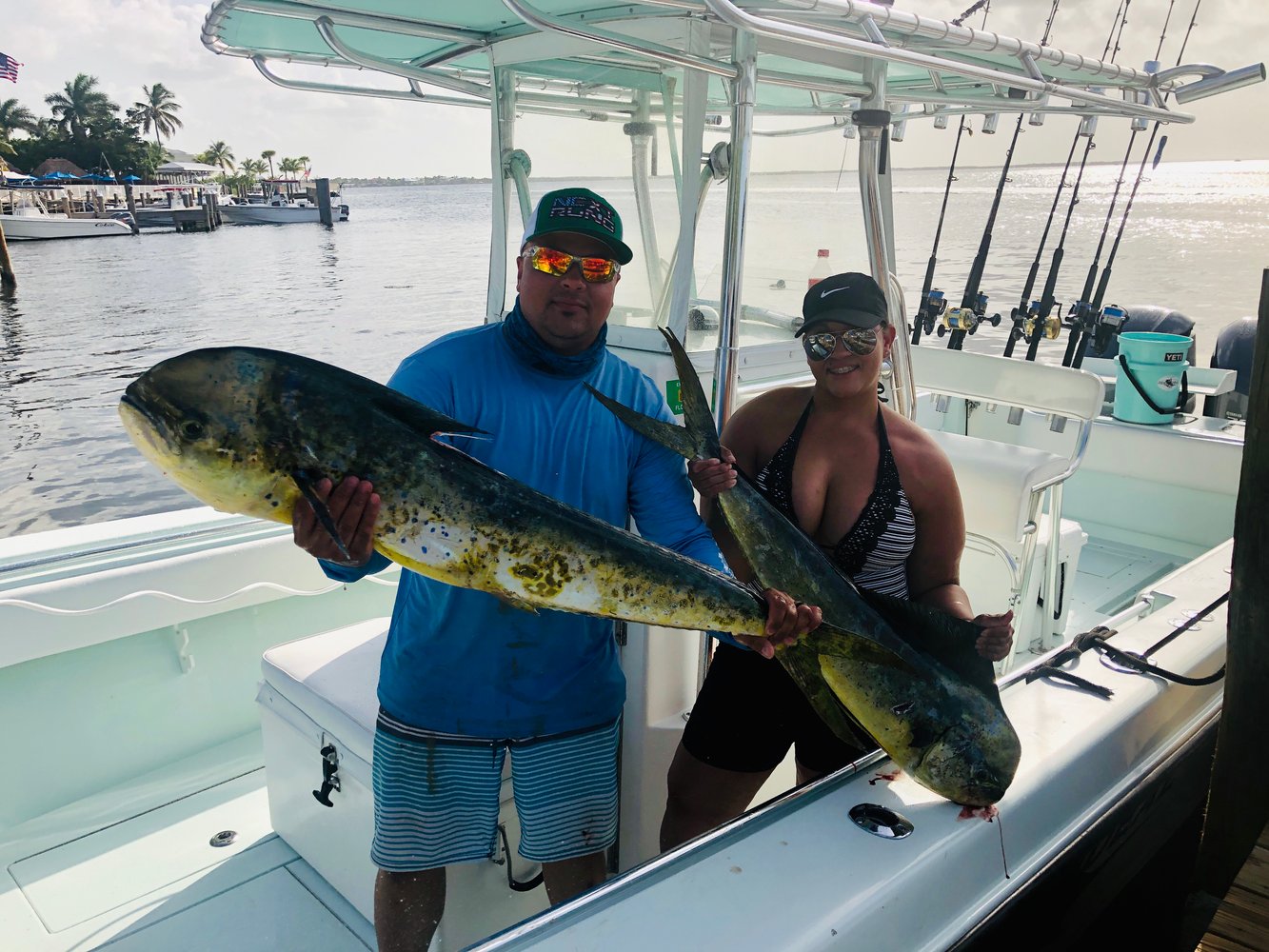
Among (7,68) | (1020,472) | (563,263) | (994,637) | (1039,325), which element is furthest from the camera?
(7,68)

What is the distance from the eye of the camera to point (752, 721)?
2.21 m

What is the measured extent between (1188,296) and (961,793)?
75.2ft

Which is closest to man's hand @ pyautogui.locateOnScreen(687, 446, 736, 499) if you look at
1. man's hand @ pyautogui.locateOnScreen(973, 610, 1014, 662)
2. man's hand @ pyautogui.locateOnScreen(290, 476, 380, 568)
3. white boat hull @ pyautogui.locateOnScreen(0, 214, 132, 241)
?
man's hand @ pyautogui.locateOnScreen(973, 610, 1014, 662)

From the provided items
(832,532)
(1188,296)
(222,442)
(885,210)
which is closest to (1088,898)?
(832,532)

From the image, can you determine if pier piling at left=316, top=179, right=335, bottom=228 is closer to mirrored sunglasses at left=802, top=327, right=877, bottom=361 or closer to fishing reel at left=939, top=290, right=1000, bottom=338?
fishing reel at left=939, top=290, right=1000, bottom=338

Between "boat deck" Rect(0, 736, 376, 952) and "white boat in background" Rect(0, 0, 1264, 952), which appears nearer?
"white boat in background" Rect(0, 0, 1264, 952)

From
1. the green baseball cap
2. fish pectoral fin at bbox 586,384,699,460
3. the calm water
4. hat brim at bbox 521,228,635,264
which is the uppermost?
the green baseball cap

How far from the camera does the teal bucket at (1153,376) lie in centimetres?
550

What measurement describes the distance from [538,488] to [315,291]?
28.3m

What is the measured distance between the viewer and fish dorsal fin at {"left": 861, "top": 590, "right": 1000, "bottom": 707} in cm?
197

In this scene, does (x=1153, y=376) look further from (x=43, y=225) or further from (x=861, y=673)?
(x=43, y=225)

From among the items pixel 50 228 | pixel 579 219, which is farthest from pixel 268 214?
pixel 579 219

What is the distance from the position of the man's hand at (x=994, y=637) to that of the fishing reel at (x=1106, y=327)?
572 cm

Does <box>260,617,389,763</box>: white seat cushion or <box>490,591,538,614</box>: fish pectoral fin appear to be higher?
<box>490,591,538,614</box>: fish pectoral fin
